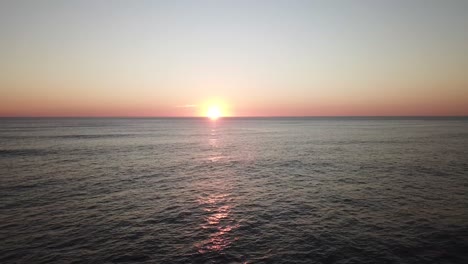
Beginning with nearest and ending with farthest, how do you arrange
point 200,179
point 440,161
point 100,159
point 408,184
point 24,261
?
1. point 24,261
2. point 408,184
3. point 200,179
4. point 440,161
5. point 100,159

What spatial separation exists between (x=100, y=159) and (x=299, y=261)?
181 ft

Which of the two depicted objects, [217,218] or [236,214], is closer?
[217,218]

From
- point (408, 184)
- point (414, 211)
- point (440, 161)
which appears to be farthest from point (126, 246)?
point (440, 161)

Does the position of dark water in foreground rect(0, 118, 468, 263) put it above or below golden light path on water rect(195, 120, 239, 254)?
above

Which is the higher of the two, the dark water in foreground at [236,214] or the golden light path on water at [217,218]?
the dark water in foreground at [236,214]

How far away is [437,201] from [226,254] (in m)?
25.2

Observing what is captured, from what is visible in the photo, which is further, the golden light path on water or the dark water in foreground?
the golden light path on water

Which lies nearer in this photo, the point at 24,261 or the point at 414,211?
the point at 24,261

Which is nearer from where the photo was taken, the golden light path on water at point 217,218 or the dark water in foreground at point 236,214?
the dark water in foreground at point 236,214

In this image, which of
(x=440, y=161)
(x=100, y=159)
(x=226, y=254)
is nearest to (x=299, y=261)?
(x=226, y=254)

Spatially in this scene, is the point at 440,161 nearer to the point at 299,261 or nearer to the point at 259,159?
the point at 259,159

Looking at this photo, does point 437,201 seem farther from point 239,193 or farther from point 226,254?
point 226,254

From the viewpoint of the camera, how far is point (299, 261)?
18781 mm

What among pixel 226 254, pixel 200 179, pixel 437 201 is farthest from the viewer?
pixel 200 179
